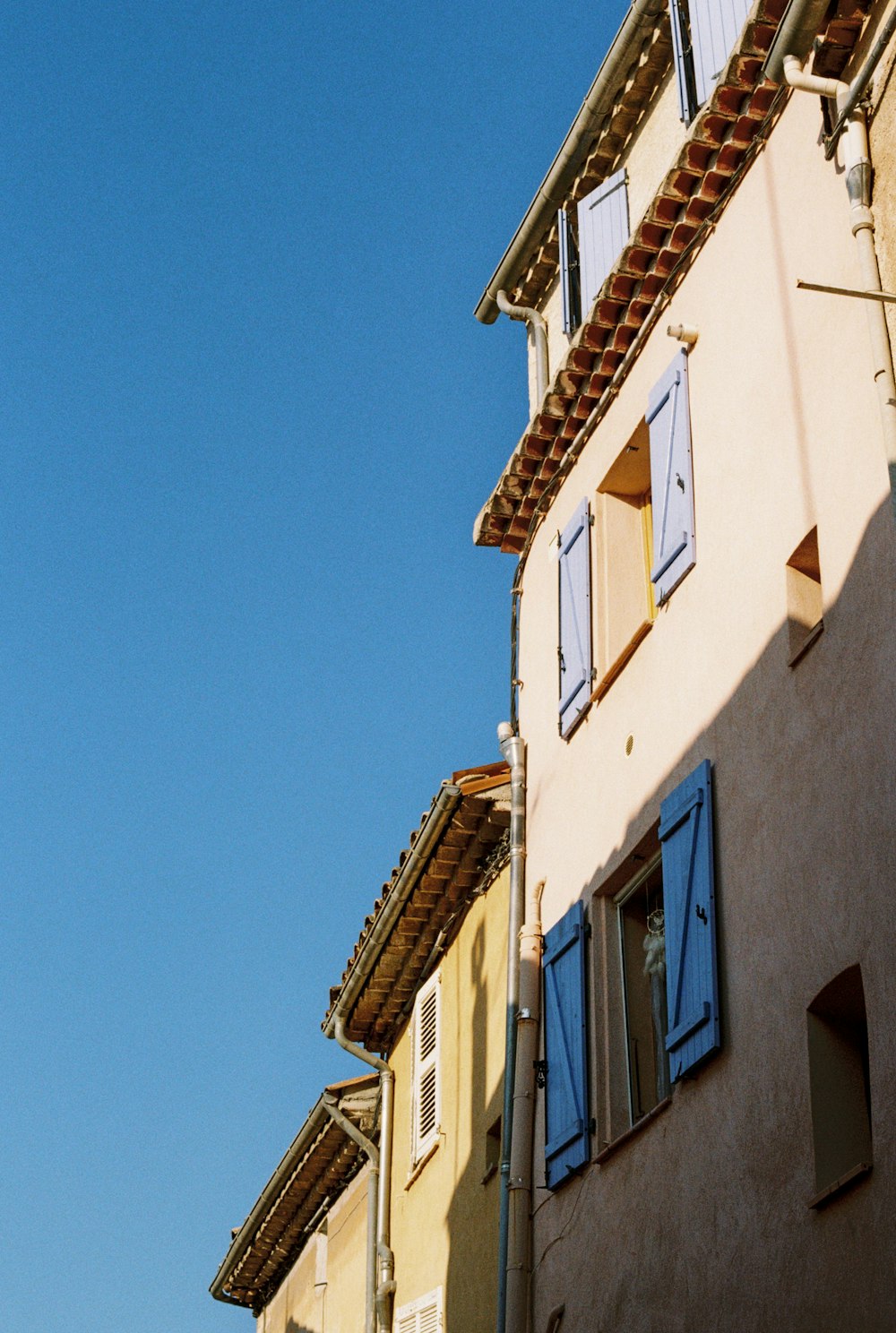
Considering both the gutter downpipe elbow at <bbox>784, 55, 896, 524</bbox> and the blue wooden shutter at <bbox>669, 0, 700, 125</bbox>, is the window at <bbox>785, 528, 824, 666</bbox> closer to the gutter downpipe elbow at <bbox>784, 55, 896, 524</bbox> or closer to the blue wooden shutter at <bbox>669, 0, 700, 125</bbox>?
the gutter downpipe elbow at <bbox>784, 55, 896, 524</bbox>

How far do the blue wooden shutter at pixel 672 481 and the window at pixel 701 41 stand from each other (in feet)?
6.18

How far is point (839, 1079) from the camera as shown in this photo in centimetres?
771

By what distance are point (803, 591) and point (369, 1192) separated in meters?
8.67

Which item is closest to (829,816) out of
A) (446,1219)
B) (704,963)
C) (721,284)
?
(704,963)

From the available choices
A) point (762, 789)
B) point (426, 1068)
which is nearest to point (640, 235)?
point (762, 789)

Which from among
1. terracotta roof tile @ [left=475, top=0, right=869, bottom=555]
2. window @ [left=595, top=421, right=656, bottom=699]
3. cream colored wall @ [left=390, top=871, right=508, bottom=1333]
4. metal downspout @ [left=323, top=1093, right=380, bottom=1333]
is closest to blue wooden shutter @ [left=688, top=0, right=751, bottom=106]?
terracotta roof tile @ [left=475, top=0, right=869, bottom=555]

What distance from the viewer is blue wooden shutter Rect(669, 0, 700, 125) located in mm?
11664

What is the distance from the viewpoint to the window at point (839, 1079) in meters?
7.52

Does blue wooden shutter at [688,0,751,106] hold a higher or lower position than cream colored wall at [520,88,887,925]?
higher

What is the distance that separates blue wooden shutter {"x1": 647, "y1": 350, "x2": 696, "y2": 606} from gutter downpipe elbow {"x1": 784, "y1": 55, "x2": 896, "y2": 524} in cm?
196

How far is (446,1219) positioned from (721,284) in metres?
6.88

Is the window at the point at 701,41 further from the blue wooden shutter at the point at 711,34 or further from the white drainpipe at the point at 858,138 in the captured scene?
the white drainpipe at the point at 858,138

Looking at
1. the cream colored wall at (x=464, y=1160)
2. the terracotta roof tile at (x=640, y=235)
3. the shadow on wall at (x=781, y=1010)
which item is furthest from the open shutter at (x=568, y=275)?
the shadow on wall at (x=781, y=1010)

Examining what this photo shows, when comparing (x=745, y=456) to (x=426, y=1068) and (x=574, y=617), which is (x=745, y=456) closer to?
(x=574, y=617)
